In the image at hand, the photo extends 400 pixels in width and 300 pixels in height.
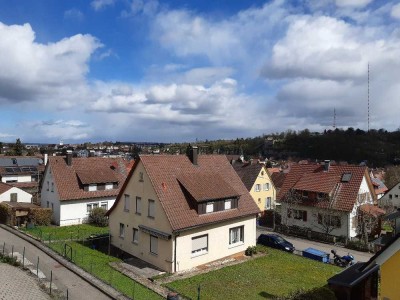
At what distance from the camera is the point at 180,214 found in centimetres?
2741

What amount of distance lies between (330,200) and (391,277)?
105ft

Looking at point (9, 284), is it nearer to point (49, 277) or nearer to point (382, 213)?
point (49, 277)

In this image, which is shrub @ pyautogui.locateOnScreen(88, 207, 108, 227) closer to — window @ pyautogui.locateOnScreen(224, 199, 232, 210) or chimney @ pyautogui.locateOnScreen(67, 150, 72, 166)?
chimney @ pyautogui.locateOnScreen(67, 150, 72, 166)

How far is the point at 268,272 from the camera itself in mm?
26812

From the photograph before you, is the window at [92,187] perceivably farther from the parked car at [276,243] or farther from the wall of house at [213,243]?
the parked car at [276,243]

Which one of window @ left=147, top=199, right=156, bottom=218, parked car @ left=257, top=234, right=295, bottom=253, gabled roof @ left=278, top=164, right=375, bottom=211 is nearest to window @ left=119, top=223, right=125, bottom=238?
window @ left=147, top=199, right=156, bottom=218

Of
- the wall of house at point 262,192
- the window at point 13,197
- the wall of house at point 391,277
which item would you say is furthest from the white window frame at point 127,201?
the wall of house at point 262,192

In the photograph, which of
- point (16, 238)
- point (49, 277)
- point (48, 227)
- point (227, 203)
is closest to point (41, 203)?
point (48, 227)

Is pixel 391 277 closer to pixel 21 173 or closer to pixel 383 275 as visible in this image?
pixel 383 275

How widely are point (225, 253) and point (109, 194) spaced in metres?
22.2

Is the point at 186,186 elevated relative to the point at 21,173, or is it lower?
elevated

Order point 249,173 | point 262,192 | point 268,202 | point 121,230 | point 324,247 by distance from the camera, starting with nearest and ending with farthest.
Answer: point 121,230 → point 324,247 → point 262,192 → point 249,173 → point 268,202

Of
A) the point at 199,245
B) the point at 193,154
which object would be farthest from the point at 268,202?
the point at 199,245

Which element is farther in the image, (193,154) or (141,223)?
(193,154)
